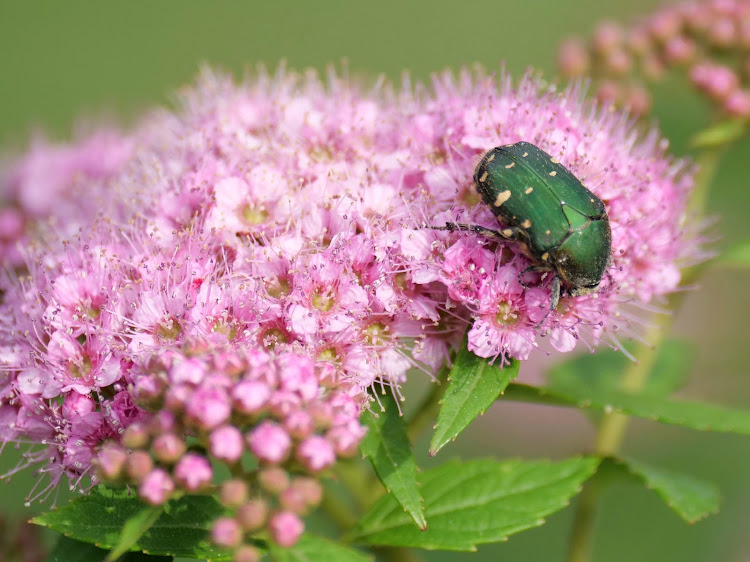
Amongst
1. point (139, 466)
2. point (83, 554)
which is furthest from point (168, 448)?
point (83, 554)

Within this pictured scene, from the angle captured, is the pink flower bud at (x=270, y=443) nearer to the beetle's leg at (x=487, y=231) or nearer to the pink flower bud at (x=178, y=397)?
the pink flower bud at (x=178, y=397)

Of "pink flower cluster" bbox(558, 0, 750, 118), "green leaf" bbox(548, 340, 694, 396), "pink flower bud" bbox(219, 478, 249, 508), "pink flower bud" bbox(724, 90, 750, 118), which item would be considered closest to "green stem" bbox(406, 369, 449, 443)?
"pink flower bud" bbox(219, 478, 249, 508)

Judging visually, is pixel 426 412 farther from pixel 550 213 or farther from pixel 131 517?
pixel 131 517

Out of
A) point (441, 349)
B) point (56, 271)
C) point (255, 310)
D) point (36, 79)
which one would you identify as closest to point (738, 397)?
point (441, 349)

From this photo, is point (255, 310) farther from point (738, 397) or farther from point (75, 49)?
point (75, 49)

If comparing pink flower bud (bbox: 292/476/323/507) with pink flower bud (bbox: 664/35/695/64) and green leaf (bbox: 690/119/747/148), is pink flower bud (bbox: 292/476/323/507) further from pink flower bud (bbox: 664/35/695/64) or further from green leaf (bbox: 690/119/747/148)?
pink flower bud (bbox: 664/35/695/64)

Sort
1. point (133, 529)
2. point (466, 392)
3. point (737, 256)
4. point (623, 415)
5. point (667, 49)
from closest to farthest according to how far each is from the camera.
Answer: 1. point (133, 529)
2. point (466, 392)
3. point (623, 415)
4. point (737, 256)
5. point (667, 49)
